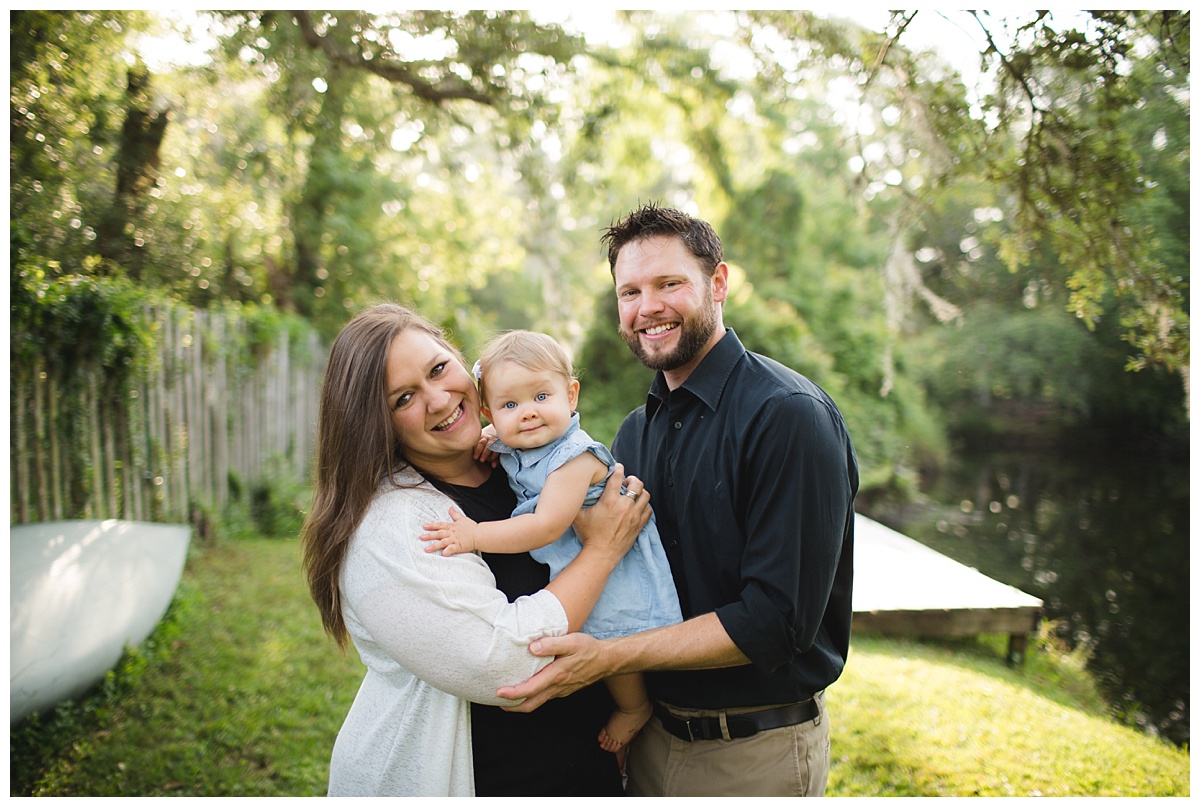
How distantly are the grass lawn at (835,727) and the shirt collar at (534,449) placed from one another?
2487 mm

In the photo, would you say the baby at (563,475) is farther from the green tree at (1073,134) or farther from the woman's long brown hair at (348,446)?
the green tree at (1073,134)

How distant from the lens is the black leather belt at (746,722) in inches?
78.9

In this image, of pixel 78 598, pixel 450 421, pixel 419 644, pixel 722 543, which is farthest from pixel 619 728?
pixel 78 598

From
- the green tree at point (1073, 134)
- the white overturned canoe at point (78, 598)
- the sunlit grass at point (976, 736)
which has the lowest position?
the sunlit grass at point (976, 736)

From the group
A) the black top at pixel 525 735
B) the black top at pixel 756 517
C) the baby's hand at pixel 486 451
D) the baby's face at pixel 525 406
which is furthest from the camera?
the baby's hand at pixel 486 451

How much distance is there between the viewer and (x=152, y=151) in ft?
21.8

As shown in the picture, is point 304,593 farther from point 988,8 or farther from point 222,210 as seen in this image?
point 988,8

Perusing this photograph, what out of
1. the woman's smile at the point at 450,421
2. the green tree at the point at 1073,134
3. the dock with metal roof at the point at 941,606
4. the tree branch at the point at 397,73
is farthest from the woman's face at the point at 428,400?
the tree branch at the point at 397,73

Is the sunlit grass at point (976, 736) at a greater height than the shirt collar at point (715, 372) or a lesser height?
lesser

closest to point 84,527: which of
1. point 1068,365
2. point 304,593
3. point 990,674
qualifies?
point 304,593

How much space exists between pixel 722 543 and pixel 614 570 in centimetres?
30

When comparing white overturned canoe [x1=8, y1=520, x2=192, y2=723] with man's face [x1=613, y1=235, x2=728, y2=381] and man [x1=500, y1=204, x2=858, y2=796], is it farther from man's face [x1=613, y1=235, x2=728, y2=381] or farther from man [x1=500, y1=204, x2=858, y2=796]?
man's face [x1=613, y1=235, x2=728, y2=381]

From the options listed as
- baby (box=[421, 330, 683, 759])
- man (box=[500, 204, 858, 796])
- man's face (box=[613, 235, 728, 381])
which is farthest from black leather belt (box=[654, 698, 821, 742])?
man's face (box=[613, 235, 728, 381])

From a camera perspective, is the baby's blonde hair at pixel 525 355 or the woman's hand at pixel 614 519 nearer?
the woman's hand at pixel 614 519
